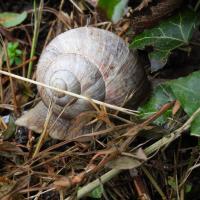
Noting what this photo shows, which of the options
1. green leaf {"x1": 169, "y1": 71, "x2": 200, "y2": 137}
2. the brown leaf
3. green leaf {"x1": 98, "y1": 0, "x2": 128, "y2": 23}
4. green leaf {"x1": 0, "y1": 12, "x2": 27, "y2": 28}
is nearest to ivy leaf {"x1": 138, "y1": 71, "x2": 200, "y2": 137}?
green leaf {"x1": 169, "y1": 71, "x2": 200, "y2": 137}

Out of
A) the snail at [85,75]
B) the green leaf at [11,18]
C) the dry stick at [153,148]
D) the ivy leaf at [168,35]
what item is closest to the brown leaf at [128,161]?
the dry stick at [153,148]

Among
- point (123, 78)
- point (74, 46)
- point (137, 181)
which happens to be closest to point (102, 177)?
point (137, 181)

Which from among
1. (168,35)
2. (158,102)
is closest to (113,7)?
(168,35)

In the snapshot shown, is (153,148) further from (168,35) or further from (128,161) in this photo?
(168,35)

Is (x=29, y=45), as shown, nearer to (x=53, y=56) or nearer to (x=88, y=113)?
(x=53, y=56)

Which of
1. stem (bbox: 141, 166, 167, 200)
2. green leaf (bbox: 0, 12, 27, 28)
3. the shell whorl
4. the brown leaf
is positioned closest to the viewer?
the brown leaf

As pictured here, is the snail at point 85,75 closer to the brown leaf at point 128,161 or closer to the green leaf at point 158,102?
the green leaf at point 158,102

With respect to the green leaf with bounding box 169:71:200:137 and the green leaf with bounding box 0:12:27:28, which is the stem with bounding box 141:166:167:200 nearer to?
the green leaf with bounding box 169:71:200:137
